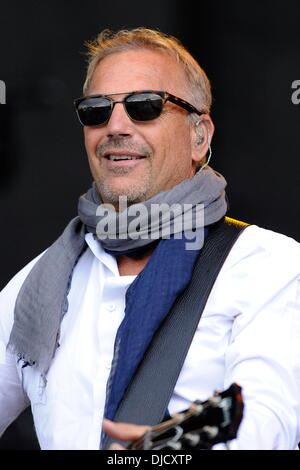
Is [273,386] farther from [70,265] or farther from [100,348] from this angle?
[70,265]

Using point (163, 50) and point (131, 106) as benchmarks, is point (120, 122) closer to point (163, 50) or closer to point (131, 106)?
point (131, 106)

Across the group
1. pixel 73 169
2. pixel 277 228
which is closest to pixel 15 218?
pixel 73 169


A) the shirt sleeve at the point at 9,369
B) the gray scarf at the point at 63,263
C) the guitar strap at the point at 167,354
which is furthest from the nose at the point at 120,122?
the shirt sleeve at the point at 9,369

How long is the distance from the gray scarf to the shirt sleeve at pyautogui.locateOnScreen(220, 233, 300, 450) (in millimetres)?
327

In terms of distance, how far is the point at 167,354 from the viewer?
2307mm

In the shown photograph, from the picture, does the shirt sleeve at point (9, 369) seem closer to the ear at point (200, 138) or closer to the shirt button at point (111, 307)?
the shirt button at point (111, 307)

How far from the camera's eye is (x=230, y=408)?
1898mm

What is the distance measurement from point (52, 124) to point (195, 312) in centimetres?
187

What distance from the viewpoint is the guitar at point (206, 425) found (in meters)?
1.89

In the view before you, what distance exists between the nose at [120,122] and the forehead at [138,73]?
7 centimetres

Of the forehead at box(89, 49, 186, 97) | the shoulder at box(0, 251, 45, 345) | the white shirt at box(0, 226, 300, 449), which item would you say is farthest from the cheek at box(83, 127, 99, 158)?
the shoulder at box(0, 251, 45, 345)

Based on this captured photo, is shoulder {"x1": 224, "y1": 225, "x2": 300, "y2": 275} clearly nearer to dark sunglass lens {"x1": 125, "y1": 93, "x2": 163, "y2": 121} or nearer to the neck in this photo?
the neck

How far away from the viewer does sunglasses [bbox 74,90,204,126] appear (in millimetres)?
2586

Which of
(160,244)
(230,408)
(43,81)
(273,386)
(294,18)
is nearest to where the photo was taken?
(230,408)
